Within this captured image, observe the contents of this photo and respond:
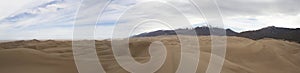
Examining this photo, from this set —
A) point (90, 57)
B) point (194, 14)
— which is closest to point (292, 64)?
point (194, 14)

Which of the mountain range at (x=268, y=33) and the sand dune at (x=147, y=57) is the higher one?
the mountain range at (x=268, y=33)

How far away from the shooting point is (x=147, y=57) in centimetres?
528

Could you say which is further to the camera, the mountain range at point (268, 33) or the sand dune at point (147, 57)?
the mountain range at point (268, 33)

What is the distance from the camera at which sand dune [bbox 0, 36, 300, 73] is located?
5.04 m

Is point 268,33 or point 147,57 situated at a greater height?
point 268,33

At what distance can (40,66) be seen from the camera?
510 centimetres

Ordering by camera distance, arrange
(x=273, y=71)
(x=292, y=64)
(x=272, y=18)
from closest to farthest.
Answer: (x=273, y=71) → (x=292, y=64) → (x=272, y=18)

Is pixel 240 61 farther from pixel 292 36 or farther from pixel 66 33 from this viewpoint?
pixel 292 36

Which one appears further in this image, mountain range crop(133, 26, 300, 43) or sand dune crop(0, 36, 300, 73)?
mountain range crop(133, 26, 300, 43)

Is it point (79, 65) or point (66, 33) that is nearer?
point (79, 65)

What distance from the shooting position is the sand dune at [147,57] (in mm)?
5035

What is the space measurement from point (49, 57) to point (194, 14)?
2234 millimetres

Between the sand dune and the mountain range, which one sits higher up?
the mountain range

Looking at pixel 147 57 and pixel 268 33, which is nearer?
pixel 147 57
